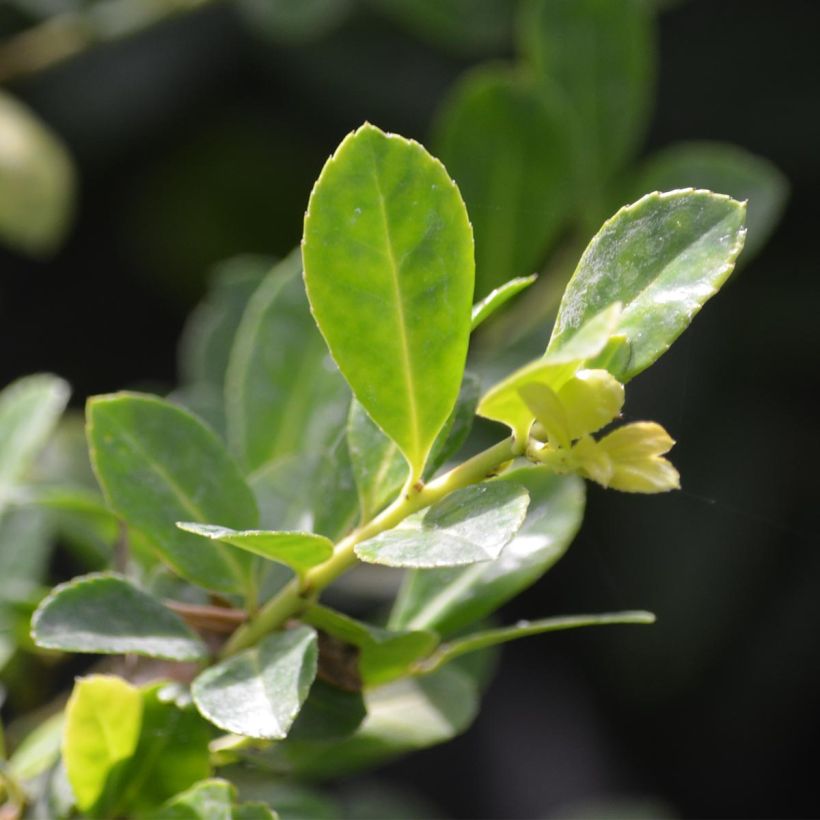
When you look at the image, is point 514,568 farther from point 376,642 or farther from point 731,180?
point 731,180

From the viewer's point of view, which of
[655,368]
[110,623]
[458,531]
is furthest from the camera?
[655,368]

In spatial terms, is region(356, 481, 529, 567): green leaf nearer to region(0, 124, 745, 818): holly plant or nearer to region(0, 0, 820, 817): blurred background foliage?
region(0, 124, 745, 818): holly plant

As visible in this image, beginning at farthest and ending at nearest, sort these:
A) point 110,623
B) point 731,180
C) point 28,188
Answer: point 28,188 → point 731,180 → point 110,623


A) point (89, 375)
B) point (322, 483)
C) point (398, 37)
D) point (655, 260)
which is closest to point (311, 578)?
point (322, 483)

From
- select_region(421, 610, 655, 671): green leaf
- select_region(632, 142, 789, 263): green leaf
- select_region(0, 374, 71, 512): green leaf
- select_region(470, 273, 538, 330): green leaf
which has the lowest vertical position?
select_region(421, 610, 655, 671): green leaf

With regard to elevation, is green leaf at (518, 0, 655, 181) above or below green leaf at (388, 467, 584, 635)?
above

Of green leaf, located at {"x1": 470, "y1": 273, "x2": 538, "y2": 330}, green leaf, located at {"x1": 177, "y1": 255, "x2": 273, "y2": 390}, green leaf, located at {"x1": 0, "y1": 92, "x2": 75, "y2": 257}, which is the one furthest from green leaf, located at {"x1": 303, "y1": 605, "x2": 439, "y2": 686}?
green leaf, located at {"x1": 0, "y1": 92, "x2": 75, "y2": 257}

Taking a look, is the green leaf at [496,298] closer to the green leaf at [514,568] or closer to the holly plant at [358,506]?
the holly plant at [358,506]

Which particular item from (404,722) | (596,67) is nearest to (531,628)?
(404,722)
